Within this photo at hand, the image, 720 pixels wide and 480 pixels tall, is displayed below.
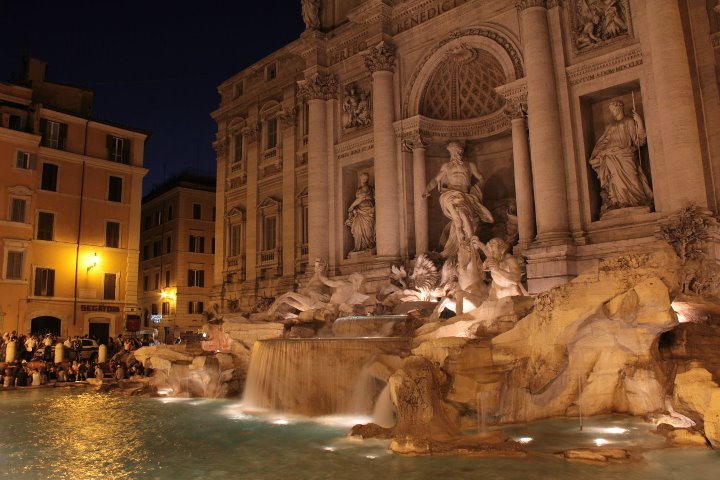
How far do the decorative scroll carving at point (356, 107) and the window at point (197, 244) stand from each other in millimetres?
21587

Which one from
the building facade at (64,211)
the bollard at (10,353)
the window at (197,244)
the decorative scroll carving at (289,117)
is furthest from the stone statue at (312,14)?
the window at (197,244)

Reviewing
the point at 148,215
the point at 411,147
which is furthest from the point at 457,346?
the point at 148,215

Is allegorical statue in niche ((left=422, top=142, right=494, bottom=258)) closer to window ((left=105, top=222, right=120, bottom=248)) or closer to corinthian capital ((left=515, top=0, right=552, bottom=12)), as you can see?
corinthian capital ((left=515, top=0, right=552, bottom=12))

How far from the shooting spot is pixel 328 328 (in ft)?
51.1

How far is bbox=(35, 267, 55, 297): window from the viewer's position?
93.6ft

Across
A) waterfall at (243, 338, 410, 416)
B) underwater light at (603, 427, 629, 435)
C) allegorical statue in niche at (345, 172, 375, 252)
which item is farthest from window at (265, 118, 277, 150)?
underwater light at (603, 427, 629, 435)

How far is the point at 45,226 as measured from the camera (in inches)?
1155

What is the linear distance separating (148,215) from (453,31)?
106ft

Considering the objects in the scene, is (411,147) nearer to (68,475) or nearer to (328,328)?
(328,328)

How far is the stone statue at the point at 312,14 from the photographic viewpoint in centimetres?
2365

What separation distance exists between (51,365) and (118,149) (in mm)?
16647

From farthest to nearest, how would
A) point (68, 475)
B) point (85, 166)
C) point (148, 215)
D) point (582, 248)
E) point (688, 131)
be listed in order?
point (148, 215)
point (85, 166)
point (582, 248)
point (688, 131)
point (68, 475)

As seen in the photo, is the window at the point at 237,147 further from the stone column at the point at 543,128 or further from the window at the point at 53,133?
the stone column at the point at 543,128

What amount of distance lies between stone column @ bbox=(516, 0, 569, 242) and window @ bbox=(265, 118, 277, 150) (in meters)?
12.9
